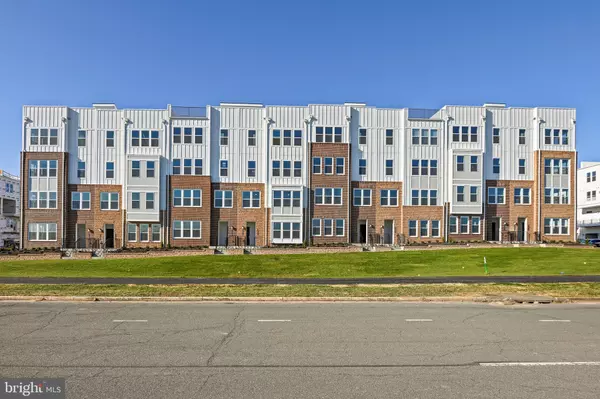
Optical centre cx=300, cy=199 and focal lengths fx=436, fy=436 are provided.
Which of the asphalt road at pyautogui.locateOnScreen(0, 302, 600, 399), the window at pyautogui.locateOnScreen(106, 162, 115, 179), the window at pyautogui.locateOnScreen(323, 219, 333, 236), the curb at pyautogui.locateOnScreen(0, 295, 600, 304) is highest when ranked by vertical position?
the window at pyautogui.locateOnScreen(106, 162, 115, 179)

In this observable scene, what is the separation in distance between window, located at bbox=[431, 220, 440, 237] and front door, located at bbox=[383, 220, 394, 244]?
13.7 feet

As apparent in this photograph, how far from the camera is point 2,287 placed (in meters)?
17.3

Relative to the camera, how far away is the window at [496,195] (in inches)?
1863

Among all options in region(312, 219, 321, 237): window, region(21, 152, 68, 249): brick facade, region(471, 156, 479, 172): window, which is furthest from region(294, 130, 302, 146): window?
region(21, 152, 68, 249): brick facade

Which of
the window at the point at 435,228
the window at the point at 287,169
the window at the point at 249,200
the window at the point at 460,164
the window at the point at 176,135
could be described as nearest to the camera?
the window at the point at 176,135

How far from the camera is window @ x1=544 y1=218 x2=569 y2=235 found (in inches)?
1864

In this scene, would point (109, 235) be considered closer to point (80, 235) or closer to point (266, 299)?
point (80, 235)

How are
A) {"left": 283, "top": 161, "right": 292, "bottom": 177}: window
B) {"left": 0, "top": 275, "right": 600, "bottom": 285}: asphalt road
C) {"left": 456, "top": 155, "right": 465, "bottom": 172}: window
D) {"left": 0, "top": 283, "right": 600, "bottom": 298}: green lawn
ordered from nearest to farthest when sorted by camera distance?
{"left": 0, "top": 283, "right": 600, "bottom": 298}: green lawn → {"left": 0, "top": 275, "right": 600, "bottom": 285}: asphalt road → {"left": 283, "top": 161, "right": 292, "bottom": 177}: window → {"left": 456, "top": 155, "right": 465, "bottom": 172}: window

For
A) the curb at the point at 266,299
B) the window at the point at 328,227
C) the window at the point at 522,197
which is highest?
the window at the point at 522,197

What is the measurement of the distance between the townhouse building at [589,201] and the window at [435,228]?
158ft

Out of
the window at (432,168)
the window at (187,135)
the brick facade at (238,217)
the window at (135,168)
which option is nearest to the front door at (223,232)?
the brick facade at (238,217)

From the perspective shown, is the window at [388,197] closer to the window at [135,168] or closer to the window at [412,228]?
the window at [412,228]

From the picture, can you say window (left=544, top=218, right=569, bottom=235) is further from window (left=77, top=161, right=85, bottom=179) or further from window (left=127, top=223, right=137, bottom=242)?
window (left=77, top=161, right=85, bottom=179)

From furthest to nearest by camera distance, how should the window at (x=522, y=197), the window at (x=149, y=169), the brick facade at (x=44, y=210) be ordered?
the window at (x=522, y=197), the window at (x=149, y=169), the brick facade at (x=44, y=210)
